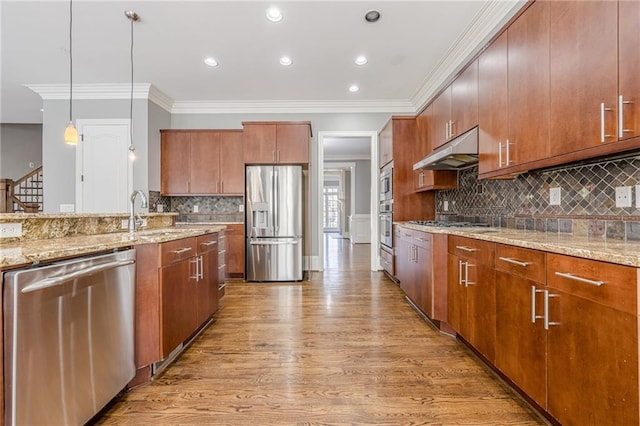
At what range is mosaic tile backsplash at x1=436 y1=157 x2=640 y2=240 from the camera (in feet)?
5.32

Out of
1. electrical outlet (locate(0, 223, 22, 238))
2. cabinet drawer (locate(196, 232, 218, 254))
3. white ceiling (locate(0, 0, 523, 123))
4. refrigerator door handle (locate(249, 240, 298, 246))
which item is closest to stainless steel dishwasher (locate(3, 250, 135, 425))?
electrical outlet (locate(0, 223, 22, 238))

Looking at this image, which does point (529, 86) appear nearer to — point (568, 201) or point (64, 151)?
point (568, 201)

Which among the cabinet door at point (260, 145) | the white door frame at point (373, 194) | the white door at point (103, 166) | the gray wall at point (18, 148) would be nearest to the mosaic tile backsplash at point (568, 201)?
the white door frame at point (373, 194)

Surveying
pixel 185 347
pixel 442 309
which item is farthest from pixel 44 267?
pixel 442 309

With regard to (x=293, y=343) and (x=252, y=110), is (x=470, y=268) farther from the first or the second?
(x=252, y=110)

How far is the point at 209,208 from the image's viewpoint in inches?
201

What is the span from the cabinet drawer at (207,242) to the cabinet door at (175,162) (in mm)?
2345

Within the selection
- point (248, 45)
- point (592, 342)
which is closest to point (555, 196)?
point (592, 342)

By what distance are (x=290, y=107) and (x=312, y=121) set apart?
0.43 metres

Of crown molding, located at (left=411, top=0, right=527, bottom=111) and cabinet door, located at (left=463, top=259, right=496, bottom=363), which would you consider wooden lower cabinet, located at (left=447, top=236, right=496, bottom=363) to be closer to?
cabinet door, located at (left=463, top=259, right=496, bottom=363)

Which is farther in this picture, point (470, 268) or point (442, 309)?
point (442, 309)

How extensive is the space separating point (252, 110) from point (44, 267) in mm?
4340

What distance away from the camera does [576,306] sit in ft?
4.02

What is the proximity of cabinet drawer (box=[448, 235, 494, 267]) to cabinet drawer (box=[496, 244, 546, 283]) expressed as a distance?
3.5 inches
